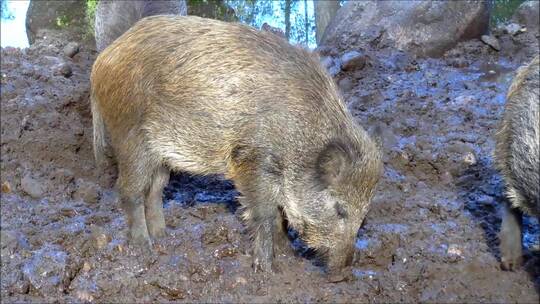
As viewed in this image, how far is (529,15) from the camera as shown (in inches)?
333

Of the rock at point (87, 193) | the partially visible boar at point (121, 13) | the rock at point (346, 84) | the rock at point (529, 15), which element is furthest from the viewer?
the rock at point (529, 15)

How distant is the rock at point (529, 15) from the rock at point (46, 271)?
647 cm

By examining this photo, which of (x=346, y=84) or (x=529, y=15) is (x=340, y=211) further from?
(x=529, y=15)

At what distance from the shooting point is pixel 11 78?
6676 millimetres

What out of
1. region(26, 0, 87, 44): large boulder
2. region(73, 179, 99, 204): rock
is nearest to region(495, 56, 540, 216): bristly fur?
region(73, 179, 99, 204): rock

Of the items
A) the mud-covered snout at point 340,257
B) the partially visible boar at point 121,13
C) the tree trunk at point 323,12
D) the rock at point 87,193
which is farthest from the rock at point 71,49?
the mud-covered snout at point 340,257

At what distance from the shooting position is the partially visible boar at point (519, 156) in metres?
3.47

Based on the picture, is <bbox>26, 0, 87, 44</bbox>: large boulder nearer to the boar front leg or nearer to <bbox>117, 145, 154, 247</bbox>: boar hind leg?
<bbox>117, 145, 154, 247</bbox>: boar hind leg

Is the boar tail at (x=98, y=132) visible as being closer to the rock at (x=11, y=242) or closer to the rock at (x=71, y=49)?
the rock at (x=11, y=242)

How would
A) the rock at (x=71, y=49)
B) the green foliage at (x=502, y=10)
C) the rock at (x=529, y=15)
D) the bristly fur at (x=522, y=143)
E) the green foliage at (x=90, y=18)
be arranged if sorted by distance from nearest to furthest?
the bristly fur at (x=522, y=143) < the rock at (x=71, y=49) < the rock at (x=529, y=15) < the green foliage at (x=502, y=10) < the green foliage at (x=90, y=18)

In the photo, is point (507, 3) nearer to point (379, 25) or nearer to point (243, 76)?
point (379, 25)

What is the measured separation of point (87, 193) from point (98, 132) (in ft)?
1.62

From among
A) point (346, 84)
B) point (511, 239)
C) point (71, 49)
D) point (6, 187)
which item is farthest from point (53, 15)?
point (511, 239)

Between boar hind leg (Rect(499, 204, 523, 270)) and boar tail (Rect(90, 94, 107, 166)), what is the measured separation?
2.59 meters
